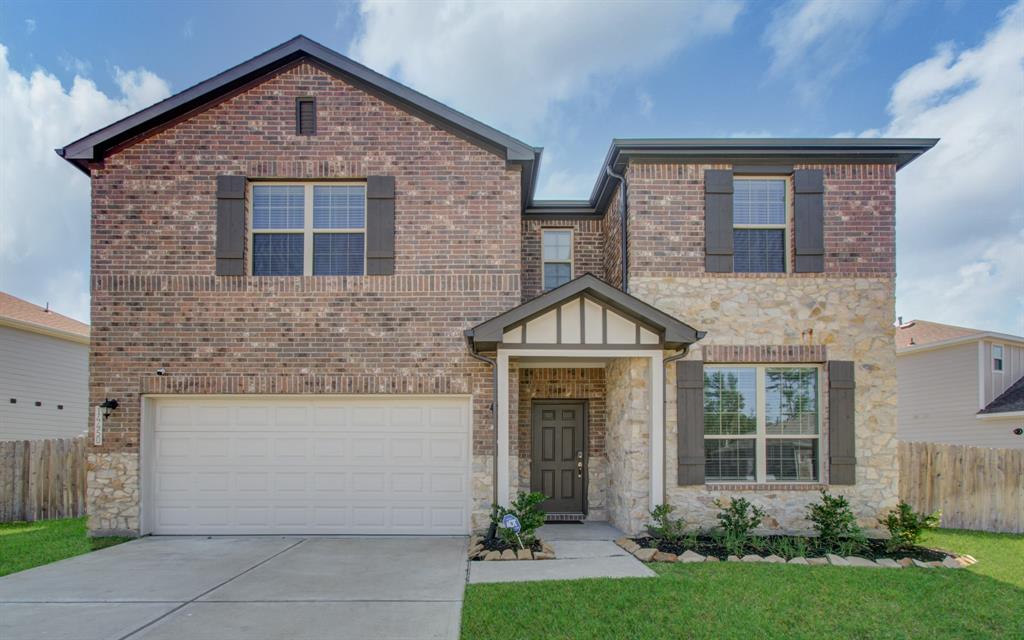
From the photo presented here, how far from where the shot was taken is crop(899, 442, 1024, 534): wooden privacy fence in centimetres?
1034

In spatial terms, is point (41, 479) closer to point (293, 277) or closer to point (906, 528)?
point (293, 277)

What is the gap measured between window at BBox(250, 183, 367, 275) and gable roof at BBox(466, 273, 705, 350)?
2494 millimetres

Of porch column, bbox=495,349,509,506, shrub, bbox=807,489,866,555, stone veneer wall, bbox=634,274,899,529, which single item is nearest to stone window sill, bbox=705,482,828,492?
stone veneer wall, bbox=634,274,899,529

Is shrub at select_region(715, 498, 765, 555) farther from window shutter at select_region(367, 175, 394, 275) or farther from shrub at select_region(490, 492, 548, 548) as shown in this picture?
window shutter at select_region(367, 175, 394, 275)

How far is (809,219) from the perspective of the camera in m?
9.46

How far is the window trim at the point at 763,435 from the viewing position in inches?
364

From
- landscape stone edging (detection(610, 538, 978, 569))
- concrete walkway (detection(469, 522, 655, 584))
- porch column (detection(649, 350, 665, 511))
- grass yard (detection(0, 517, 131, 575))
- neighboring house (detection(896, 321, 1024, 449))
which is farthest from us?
neighboring house (detection(896, 321, 1024, 449))

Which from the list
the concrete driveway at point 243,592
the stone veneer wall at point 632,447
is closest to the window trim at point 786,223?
the stone veneer wall at point 632,447

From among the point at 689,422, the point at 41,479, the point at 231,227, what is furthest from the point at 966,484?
the point at 41,479

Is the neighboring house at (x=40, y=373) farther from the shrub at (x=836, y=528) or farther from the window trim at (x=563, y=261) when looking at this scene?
the shrub at (x=836, y=528)

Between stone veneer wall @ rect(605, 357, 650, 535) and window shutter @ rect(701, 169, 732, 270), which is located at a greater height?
window shutter @ rect(701, 169, 732, 270)

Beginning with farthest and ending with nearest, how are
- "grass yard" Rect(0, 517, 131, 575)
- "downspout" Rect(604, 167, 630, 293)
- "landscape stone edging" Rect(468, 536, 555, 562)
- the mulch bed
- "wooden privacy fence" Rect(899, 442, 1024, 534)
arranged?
"wooden privacy fence" Rect(899, 442, 1024, 534)
"downspout" Rect(604, 167, 630, 293)
"grass yard" Rect(0, 517, 131, 575)
the mulch bed
"landscape stone edging" Rect(468, 536, 555, 562)

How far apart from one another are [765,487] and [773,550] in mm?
1346

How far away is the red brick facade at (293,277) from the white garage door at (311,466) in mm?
382
